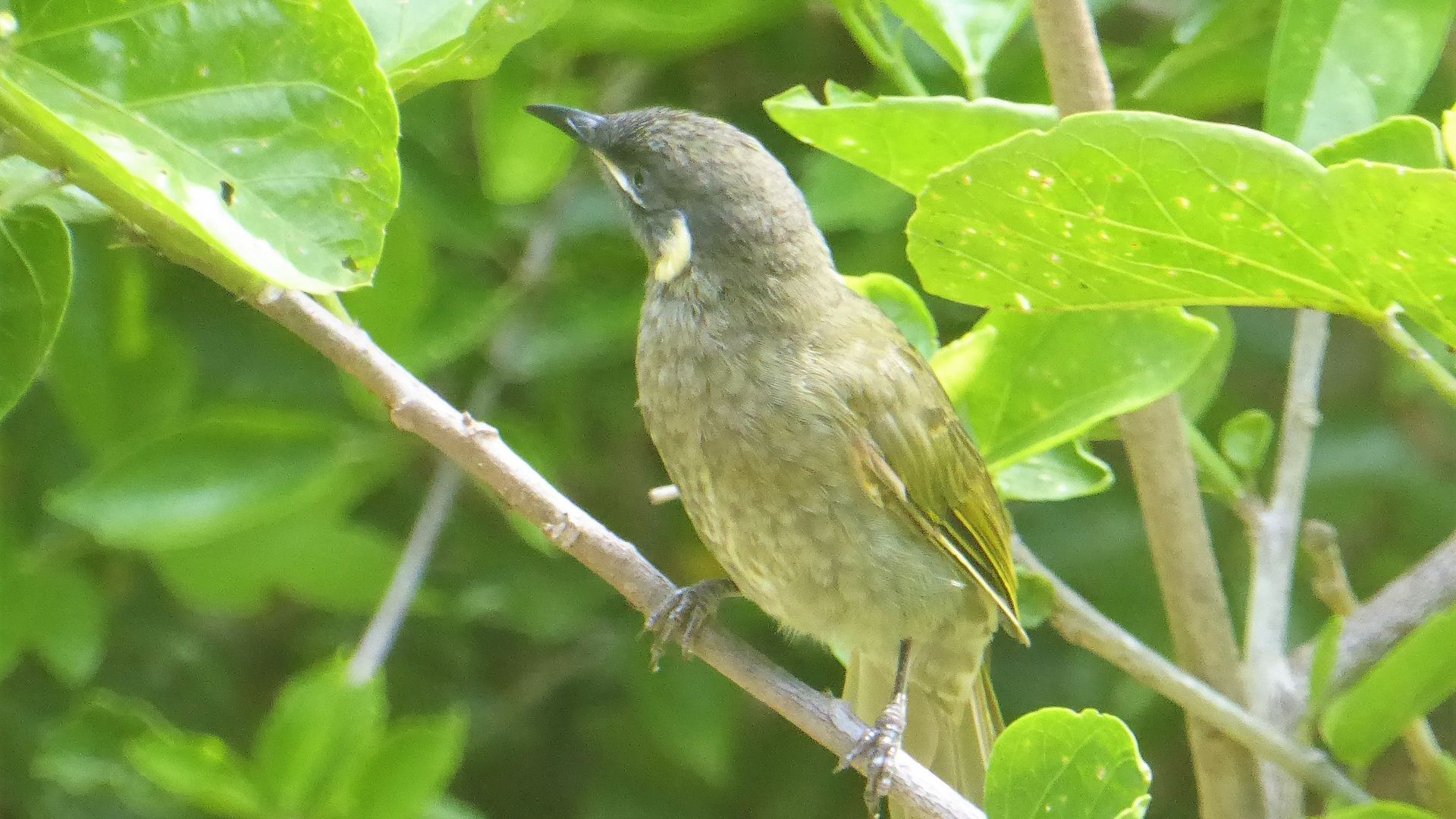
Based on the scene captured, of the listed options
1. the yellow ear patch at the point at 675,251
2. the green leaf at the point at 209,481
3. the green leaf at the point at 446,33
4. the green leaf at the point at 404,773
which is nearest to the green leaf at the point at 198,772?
the green leaf at the point at 404,773

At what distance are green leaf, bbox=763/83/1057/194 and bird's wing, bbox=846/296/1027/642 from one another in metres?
0.48

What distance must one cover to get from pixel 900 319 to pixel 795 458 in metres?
0.24

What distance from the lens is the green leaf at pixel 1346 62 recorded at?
1774 mm

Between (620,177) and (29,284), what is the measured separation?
41.7 inches

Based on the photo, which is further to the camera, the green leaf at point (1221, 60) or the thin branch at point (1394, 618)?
the green leaf at point (1221, 60)

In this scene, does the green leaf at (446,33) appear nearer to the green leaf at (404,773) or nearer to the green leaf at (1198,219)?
the green leaf at (1198,219)

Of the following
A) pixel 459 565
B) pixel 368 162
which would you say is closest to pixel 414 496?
pixel 459 565

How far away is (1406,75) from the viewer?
5.92 feet

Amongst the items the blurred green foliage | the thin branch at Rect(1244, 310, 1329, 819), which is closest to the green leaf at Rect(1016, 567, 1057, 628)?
the blurred green foliage

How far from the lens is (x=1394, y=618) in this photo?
74.8 inches

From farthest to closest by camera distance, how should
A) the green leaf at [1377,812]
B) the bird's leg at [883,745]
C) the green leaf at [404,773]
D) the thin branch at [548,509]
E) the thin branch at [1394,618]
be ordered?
the green leaf at [404,773] → the thin branch at [1394,618] → the bird's leg at [883,745] → the green leaf at [1377,812] → the thin branch at [548,509]

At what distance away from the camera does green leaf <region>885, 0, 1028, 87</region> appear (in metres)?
1.82

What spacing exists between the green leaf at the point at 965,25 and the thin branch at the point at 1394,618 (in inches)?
34.8

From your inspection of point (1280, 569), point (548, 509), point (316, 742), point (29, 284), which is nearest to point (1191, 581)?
point (1280, 569)
